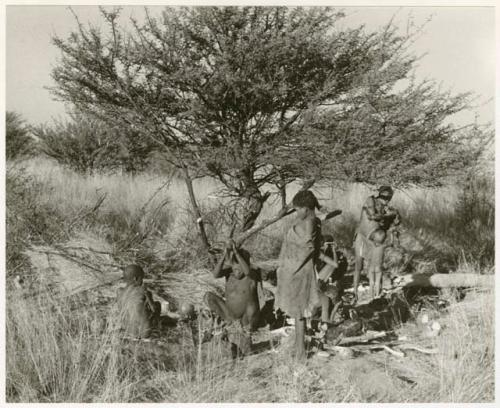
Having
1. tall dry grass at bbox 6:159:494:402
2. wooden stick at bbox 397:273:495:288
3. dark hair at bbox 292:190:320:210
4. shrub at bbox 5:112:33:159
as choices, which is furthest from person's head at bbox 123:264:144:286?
shrub at bbox 5:112:33:159

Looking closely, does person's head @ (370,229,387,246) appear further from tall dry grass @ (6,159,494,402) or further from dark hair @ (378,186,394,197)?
tall dry grass @ (6,159,494,402)

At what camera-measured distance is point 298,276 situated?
4.36 meters

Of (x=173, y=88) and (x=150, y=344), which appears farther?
(x=173, y=88)

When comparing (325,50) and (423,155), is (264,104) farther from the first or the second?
(423,155)

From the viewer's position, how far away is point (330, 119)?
263 inches

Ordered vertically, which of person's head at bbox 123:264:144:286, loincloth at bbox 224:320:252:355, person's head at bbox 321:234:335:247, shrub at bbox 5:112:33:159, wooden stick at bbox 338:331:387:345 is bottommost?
wooden stick at bbox 338:331:387:345

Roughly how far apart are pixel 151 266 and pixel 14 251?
1648 mm

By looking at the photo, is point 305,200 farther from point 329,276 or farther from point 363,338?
point 363,338

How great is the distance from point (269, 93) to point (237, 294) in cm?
253

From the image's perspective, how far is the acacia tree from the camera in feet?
21.1

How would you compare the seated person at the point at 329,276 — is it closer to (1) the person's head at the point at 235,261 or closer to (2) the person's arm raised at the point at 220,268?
(1) the person's head at the point at 235,261

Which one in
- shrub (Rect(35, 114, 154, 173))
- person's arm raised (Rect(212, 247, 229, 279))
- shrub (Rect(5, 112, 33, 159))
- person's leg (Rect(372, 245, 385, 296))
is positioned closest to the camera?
person's arm raised (Rect(212, 247, 229, 279))

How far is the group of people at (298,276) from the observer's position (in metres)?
4.35

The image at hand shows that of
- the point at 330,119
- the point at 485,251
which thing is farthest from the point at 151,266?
the point at 485,251
